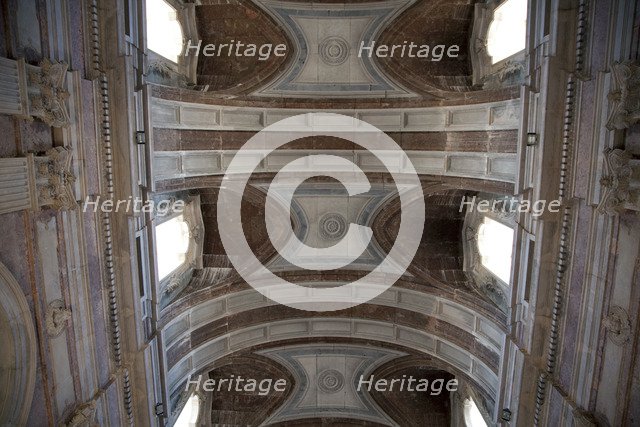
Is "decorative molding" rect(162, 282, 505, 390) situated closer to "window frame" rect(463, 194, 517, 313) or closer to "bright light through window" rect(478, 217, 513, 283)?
"window frame" rect(463, 194, 517, 313)

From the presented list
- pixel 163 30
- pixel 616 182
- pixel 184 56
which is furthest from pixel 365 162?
pixel 616 182

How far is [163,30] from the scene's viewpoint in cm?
1066

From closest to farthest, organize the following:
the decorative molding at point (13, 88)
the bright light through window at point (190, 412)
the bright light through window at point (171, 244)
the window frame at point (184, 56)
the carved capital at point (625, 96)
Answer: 1. the decorative molding at point (13, 88)
2. the carved capital at point (625, 96)
3. the window frame at point (184, 56)
4. the bright light through window at point (171, 244)
5. the bright light through window at point (190, 412)

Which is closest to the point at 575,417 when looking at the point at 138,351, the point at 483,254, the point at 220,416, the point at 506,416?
the point at 506,416

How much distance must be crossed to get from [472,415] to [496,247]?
541 cm

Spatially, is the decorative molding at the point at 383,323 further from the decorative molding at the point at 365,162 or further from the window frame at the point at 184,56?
the window frame at the point at 184,56

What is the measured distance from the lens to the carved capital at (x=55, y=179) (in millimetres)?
6715

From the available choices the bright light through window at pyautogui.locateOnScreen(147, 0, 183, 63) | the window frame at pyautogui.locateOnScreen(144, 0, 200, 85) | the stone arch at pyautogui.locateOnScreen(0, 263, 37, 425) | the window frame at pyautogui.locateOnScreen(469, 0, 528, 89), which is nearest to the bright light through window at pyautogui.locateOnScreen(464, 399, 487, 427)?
the window frame at pyautogui.locateOnScreen(469, 0, 528, 89)

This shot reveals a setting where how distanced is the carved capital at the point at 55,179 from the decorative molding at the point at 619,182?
8.11 metres

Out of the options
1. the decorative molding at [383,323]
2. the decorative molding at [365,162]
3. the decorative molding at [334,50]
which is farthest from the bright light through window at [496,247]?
the decorative molding at [334,50]

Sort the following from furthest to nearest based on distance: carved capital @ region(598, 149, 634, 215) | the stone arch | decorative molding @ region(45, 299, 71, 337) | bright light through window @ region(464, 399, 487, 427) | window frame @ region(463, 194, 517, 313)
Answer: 1. bright light through window @ region(464, 399, 487, 427)
2. window frame @ region(463, 194, 517, 313)
3. decorative molding @ region(45, 299, 71, 337)
4. the stone arch
5. carved capital @ region(598, 149, 634, 215)

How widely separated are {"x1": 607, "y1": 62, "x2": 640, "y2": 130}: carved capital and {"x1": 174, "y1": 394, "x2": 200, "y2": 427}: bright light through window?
1262 cm

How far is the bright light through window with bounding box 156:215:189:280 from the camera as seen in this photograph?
11.2 metres

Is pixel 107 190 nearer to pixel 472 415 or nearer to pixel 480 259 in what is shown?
pixel 480 259
